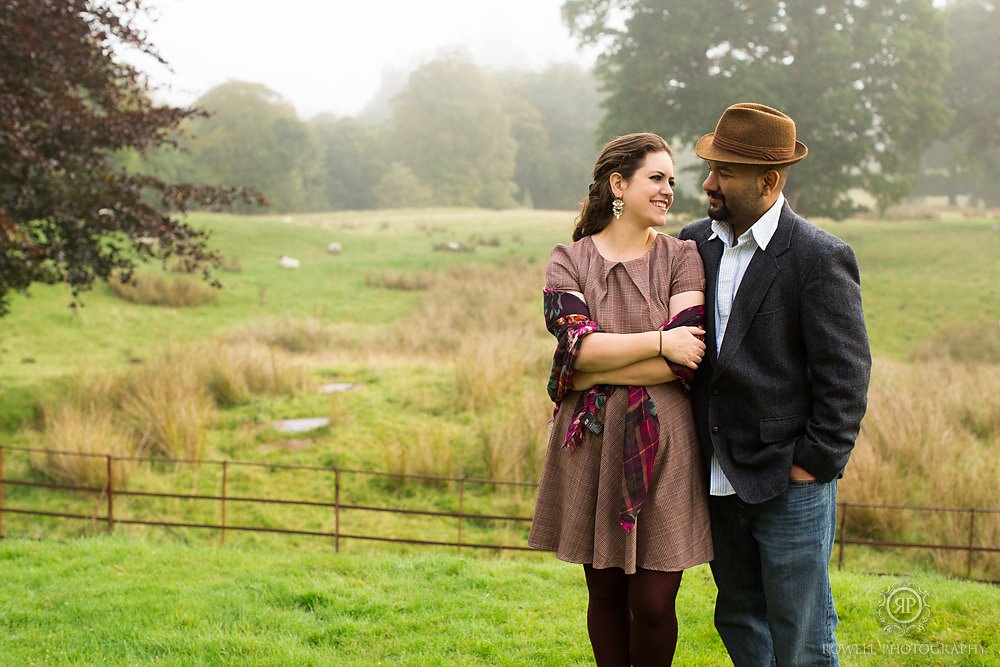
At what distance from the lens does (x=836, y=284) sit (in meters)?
2.42

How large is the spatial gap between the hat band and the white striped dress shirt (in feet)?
0.51

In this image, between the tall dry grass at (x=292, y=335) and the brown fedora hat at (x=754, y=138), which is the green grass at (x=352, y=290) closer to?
the tall dry grass at (x=292, y=335)

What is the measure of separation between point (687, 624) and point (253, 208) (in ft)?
148

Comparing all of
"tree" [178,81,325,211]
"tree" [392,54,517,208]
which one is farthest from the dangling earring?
"tree" [392,54,517,208]

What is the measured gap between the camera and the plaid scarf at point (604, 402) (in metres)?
2.57

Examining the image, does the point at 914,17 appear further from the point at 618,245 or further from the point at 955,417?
the point at 618,245

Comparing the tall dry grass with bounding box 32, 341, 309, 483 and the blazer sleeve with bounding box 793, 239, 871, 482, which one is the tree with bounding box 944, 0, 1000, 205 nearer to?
the tall dry grass with bounding box 32, 341, 309, 483

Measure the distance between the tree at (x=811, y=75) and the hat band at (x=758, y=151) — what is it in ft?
71.9

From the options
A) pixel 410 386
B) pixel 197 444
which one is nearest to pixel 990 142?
pixel 410 386

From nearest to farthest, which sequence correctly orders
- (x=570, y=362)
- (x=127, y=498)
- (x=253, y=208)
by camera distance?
(x=570, y=362)
(x=127, y=498)
(x=253, y=208)

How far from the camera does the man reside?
2.42 m

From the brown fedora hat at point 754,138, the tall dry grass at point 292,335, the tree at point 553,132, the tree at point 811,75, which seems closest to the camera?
the brown fedora hat at point 754,138

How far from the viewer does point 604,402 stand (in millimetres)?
2666

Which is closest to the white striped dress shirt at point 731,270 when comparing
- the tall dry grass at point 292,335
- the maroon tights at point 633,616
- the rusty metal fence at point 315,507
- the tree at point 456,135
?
the maroon tights at point 633,616
